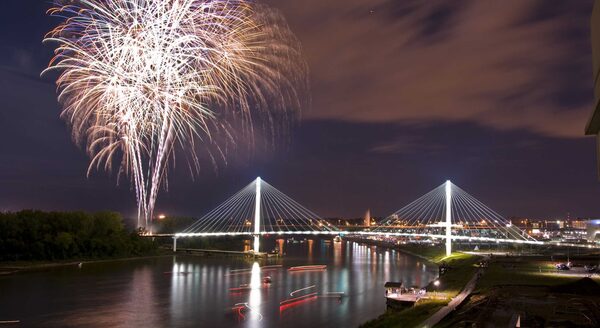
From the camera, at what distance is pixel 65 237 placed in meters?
31.4

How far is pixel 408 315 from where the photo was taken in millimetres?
13039

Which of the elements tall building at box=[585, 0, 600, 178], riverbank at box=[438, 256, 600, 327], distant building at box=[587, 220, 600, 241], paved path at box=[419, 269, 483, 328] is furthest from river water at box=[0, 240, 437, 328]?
distant building at box=[587, 220, 600, 241]

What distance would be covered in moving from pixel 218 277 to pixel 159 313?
10.1 metres

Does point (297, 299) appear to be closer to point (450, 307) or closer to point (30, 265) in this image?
point (450, 307)

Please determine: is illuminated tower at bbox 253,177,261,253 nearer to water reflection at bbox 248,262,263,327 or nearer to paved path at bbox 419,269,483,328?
water reflection at bbox 248,262,263,327

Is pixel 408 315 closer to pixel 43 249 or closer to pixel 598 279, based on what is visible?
pixel 598 279

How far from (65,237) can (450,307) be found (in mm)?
25522

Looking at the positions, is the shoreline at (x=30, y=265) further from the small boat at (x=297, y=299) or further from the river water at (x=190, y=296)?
the small boat at (x=297, y=299)

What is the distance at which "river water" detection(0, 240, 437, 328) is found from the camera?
50.2 ft

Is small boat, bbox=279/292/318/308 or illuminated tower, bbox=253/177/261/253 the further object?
illuminated tower, bbox=253/177/261/253

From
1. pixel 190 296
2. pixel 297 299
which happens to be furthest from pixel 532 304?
pixel 190 296

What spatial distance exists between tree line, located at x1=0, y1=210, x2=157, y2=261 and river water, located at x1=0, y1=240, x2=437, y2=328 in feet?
7.59

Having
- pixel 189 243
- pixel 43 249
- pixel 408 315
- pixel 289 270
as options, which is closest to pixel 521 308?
pixel 408 315

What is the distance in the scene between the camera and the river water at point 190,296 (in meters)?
15.3
